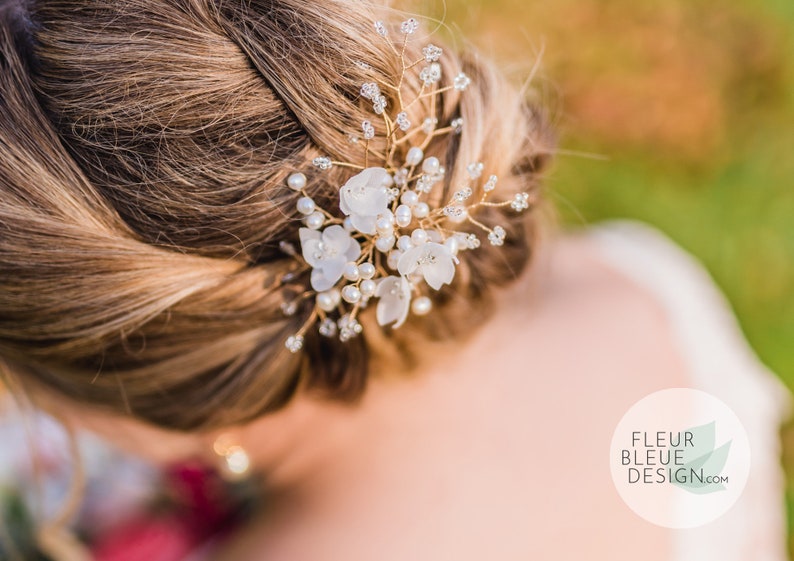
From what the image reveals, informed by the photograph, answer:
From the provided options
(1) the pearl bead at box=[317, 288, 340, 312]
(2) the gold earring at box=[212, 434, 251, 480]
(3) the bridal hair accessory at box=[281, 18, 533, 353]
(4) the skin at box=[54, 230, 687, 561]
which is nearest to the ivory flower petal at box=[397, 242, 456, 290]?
(3) the bridal hair accessory at box=[281, 18, 533, 353]

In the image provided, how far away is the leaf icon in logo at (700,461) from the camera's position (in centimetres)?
126

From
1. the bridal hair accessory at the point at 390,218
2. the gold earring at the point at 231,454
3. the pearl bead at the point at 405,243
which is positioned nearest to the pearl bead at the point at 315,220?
the bridal hair accessory at the point at 390,218

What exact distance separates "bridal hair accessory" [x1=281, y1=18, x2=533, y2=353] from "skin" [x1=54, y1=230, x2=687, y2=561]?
1.03 ft

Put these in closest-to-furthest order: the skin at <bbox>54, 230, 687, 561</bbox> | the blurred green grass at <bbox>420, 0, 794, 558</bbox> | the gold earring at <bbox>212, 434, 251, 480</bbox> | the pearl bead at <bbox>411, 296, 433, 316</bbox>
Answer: the pearl bead at <bbox>411, 296, 433, 316</bbox>
the skin at <bbox>54, 230, 687, 561</bbox>
the gold earring at <bbox>212, 434, 251, 480</bbox>
the blurred green grass at <bbox>420, 0, 794, 558</bbox>

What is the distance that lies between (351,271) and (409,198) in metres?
0.12

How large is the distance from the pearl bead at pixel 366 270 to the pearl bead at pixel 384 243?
26 mm

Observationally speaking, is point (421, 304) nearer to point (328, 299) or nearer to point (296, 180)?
point (328, 299)

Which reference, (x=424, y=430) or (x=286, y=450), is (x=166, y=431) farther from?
(x=424, y=430)

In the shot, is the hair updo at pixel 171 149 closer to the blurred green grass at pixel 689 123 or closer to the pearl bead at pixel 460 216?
the pearl bead at pixel 460 216

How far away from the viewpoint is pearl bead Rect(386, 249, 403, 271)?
3.09ft

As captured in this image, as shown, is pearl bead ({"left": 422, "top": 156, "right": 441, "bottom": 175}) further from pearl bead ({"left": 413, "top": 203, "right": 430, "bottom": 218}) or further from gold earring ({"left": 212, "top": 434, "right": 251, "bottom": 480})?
gold earring ({"left": 212, "top": 434, "right": 251, "bottom": 480})

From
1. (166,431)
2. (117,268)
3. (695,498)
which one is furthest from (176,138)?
(695,498)

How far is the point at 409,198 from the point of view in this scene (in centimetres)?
93

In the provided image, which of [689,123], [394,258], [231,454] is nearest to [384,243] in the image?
[394,258]
